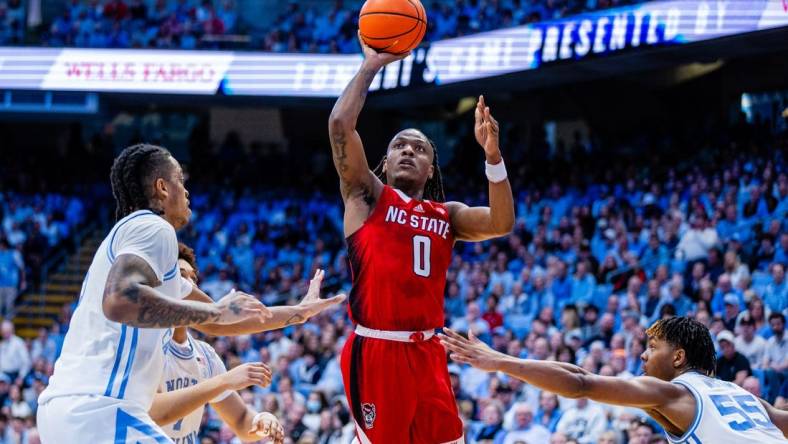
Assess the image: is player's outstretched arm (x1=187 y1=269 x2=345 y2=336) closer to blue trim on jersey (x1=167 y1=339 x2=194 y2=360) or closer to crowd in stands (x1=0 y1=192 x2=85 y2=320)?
blue trim on jersey (x1=167 y1=339 x2=194 y2=360)

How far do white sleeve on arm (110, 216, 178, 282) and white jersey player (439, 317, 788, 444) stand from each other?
3.93ft

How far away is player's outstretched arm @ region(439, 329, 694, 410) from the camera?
435cm

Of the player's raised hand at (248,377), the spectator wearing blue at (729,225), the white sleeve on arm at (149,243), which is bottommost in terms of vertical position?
the player's raised hand at (248,377)

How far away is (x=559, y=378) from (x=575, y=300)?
859 cm

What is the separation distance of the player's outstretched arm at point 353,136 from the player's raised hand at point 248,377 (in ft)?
3.52

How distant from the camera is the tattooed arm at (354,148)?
5074 millimetres

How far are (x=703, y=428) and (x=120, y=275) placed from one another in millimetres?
2524

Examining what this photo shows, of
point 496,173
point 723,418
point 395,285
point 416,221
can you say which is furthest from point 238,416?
point 723,418

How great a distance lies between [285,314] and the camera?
4.94 meters

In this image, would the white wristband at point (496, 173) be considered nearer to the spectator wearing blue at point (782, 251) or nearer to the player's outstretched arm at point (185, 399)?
the player's outstretched arm at point (185, 399)

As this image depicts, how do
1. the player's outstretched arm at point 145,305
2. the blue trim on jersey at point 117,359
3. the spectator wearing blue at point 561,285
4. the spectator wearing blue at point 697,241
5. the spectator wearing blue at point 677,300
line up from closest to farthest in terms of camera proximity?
the player's outstretched arm at point 145,305 < the blue trim on jersey at point 117,359 < the spectator wearing blue at point 677,300 < the spectator wearing blue at point 697,241 < the spectator wearing blue at point 561,285

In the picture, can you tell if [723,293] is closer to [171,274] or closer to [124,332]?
[171,274]

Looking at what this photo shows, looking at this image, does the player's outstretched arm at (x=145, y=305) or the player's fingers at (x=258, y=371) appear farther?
the player's fingers at (x=258, y=371)

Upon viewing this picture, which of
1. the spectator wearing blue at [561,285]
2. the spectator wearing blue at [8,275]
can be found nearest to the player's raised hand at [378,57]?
the spectator wearing blue at [561,285]
